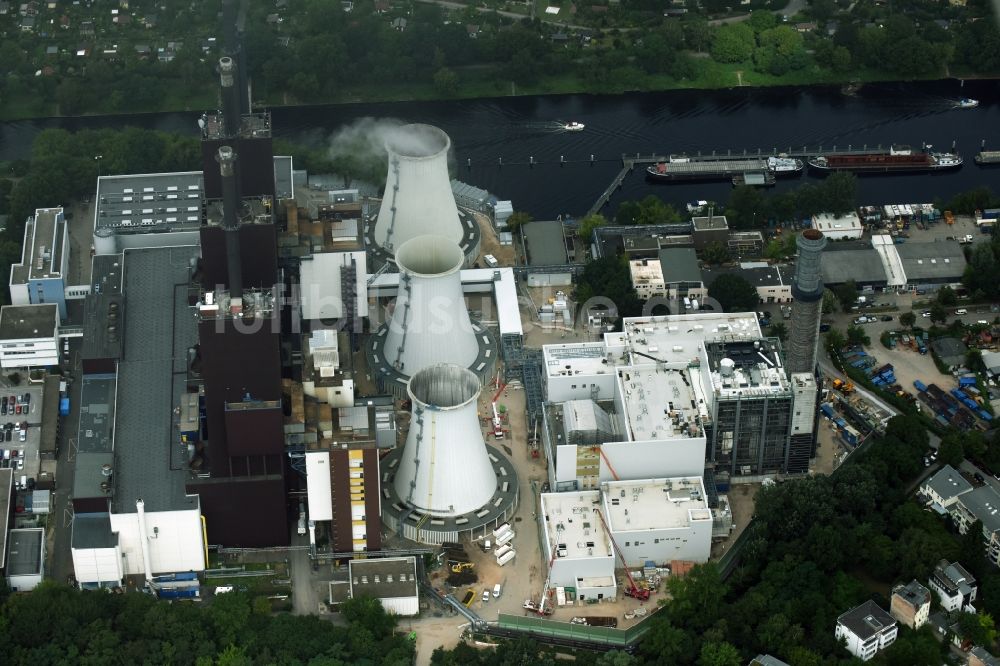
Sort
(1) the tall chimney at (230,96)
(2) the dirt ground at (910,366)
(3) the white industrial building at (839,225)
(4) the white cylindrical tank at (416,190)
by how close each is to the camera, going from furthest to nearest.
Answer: (3) the white industrial building at (839,225) → (4) the white cylindrical tank at (416,190) → (2) the dirt ground at (910,366) → (1) the tall chimney at (230,96)

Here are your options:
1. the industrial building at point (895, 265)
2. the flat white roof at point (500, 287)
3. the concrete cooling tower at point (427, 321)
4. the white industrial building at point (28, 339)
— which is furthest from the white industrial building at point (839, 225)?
the white industrial building at point (28, 339)

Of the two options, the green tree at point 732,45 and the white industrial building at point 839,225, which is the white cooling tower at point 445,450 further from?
the green tree at point 732,45

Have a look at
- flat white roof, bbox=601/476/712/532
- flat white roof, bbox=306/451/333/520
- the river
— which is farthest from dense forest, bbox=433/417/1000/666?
the river

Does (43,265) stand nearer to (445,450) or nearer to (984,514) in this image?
(445,450)

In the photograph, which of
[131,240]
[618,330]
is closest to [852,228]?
[618,330]

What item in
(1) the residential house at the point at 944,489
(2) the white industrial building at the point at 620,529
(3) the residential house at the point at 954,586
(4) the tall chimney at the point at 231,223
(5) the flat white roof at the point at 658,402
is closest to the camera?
(3) the residential house at the point at 954,586

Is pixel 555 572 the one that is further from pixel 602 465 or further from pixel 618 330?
pixel 618 330
